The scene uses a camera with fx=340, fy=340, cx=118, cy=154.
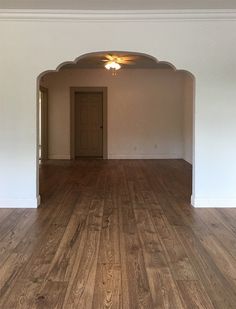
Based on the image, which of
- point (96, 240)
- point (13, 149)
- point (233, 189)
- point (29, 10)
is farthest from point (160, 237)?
point (29, 10)

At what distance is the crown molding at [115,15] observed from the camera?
4.47 m

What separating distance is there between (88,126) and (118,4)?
22.6 feet

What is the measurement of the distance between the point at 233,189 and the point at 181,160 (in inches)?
213

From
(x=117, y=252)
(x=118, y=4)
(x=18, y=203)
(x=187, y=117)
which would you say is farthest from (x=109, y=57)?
(x=117, y=252)

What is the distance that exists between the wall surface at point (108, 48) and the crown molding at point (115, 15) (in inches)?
0.8

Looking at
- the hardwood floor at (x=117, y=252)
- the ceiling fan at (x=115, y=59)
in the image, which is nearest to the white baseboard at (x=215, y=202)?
the hardwood floor at (x=117, y=252)

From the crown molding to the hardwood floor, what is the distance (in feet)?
8.38

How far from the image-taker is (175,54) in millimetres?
4613

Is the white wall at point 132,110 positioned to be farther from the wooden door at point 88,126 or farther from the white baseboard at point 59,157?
the wooden door at point 88,126

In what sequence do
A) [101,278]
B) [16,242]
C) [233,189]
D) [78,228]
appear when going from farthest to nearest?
[233,189], [78,228], [16,242], [101,278]

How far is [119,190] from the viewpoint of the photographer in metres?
5.88

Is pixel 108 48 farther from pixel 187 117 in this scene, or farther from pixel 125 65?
pixel 187 117

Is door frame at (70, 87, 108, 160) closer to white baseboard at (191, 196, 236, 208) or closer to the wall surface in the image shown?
the wall surface

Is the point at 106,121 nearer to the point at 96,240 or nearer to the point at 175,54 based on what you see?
the point at 175,54
